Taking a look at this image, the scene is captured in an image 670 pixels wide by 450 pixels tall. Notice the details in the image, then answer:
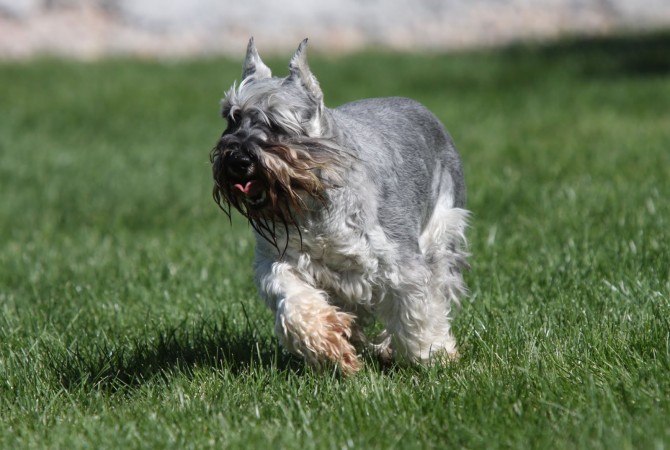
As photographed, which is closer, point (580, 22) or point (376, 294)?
point (376, 294)

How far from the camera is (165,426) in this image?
13.1ft

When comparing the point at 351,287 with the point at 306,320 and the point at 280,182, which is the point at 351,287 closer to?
the point at 306,320

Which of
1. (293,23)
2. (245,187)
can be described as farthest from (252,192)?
(293,23)

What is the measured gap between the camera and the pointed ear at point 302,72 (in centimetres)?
460

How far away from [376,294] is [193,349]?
0.98 m

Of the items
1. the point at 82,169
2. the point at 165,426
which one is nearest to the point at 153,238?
the point at 82,169

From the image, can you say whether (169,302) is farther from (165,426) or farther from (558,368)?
(558,368)

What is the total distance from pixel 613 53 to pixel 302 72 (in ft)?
44.0

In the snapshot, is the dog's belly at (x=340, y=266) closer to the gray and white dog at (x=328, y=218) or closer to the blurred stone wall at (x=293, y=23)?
the gray and white dog at (x=328, y=218)

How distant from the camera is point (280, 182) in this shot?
4.27 meters

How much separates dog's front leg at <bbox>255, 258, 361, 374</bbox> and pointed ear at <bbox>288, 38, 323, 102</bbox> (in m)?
0.78

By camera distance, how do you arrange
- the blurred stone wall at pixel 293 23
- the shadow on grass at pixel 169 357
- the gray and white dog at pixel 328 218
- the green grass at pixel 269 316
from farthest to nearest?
the blurred stone wall at pixel 293 23 < the shadow on grass at pixel 169 357 < the gray and white dog at pixel 328 218 < the green grass at pixel 269 316

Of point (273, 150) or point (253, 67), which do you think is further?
point (253, 67)

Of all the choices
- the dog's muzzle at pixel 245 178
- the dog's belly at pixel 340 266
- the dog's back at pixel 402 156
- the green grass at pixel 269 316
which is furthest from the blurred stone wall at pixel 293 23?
the dog's muzzle at pixel 245 178
